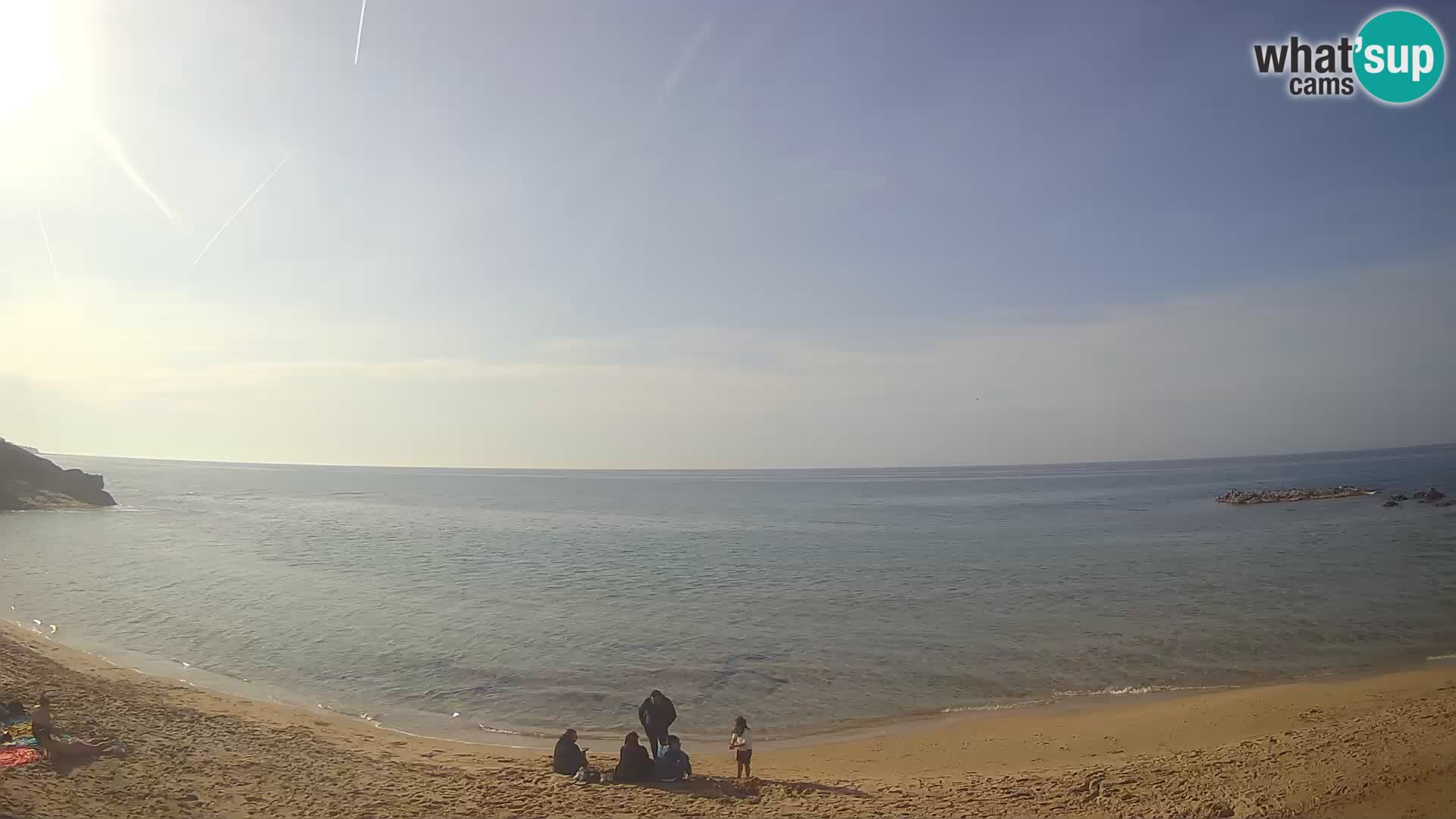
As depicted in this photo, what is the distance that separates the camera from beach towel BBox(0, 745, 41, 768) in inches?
428

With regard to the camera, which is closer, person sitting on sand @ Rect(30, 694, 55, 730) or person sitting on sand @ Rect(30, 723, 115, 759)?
person sitting on sand @ Rect(30, 723, 115, 759)

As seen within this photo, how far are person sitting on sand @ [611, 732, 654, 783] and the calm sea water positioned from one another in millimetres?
3966

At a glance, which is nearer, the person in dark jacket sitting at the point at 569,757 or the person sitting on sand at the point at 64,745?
the person sitting on sand at the point at 64,745

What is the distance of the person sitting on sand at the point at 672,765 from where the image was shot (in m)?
11.7

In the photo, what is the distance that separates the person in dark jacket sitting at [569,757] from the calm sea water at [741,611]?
3.87 meters

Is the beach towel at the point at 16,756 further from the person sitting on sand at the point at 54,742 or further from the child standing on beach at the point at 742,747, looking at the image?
the child standing on beach at the point at 742,747

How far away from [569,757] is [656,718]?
5.77ft

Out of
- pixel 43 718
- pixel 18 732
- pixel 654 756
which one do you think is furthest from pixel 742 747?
pixel 18 732

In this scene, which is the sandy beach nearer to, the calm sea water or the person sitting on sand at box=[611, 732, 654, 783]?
the person sitting on sand at box=[611, 732, 654, 783]

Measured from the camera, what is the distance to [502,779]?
38.8ft

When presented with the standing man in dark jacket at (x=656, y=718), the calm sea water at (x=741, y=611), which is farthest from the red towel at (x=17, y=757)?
the standing man in dark jacket at (x=656, y=718)

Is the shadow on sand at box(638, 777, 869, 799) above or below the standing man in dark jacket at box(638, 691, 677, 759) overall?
below

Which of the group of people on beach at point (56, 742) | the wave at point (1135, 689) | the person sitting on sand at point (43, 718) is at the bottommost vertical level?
the wave at point (1135, 689)

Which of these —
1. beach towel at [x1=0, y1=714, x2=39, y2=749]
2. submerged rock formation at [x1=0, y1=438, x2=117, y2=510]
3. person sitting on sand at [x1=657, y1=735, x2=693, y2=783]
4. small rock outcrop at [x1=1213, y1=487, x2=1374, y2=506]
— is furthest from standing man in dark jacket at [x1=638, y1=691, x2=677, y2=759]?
submerged rock formation at [x1=0, y1=438, x2=117, y2=510]
